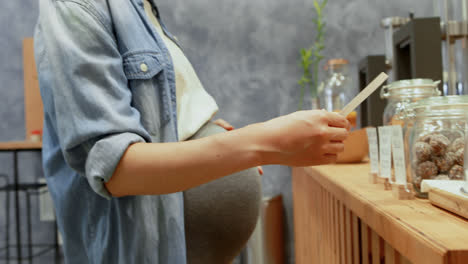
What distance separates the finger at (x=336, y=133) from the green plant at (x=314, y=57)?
1861 mm

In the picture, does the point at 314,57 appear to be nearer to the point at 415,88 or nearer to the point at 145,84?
the point at 415,88

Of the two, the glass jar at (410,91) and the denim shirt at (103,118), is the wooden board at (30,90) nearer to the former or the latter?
the denim shirt at (103,118)

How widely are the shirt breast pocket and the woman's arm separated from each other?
126 millimetres

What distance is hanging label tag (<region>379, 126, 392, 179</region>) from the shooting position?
0.83 metres

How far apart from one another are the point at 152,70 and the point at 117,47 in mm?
73

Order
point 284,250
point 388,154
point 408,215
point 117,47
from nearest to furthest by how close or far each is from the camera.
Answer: point 408,215
point 117,47
point 388,154
point 284,250

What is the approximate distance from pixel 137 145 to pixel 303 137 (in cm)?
25

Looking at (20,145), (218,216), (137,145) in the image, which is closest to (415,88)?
(218,216)

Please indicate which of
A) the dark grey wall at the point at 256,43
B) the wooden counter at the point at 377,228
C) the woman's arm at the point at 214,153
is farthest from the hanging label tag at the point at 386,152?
the dark grey wall at the point at 256,43

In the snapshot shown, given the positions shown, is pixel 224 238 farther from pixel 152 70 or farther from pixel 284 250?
pixel 284 250

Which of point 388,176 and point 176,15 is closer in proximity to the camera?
point 388,176

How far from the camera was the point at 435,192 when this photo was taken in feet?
2.08

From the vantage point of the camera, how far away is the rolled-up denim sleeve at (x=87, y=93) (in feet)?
2.01

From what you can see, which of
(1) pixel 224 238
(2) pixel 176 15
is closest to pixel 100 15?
(1) pixel 224 238
